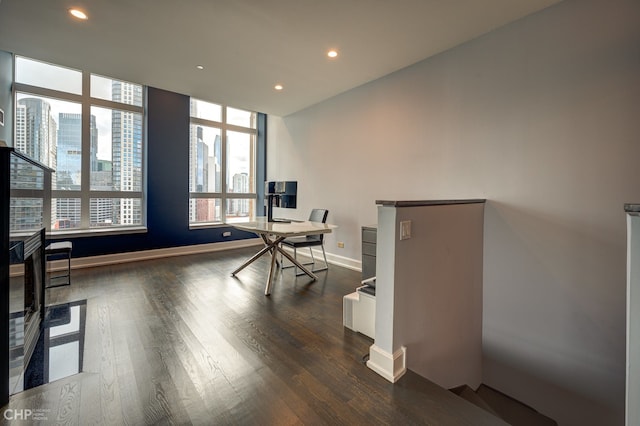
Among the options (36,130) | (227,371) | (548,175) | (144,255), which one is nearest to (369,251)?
(548,175)

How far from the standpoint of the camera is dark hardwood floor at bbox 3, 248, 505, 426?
4.46 feet

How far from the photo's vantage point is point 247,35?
2.65m

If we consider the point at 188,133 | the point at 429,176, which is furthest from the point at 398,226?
the point at 188,133

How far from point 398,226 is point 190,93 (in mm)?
4096

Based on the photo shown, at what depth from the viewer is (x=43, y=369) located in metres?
1.69

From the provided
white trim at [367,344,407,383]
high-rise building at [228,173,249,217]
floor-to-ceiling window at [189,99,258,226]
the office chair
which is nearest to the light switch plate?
white trim at [367,344,407,383]

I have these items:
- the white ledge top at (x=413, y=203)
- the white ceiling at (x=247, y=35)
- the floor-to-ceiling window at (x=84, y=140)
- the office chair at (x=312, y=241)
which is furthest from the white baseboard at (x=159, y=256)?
the white ceiling at (x=247, y=35)

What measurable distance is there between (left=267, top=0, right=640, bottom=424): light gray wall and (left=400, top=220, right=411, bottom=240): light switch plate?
53.0 inches

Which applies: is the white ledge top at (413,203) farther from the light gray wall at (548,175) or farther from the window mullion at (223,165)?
the window mullion at (223,165)

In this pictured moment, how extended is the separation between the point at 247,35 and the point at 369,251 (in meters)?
2.61

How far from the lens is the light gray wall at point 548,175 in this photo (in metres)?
1.97

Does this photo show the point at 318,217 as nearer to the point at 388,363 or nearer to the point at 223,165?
the point at 223,165

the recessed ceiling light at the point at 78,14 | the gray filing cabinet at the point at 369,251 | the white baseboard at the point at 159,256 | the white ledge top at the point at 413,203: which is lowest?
the white baseboard at the point at 159,256

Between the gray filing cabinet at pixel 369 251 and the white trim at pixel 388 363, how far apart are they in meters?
1.39
